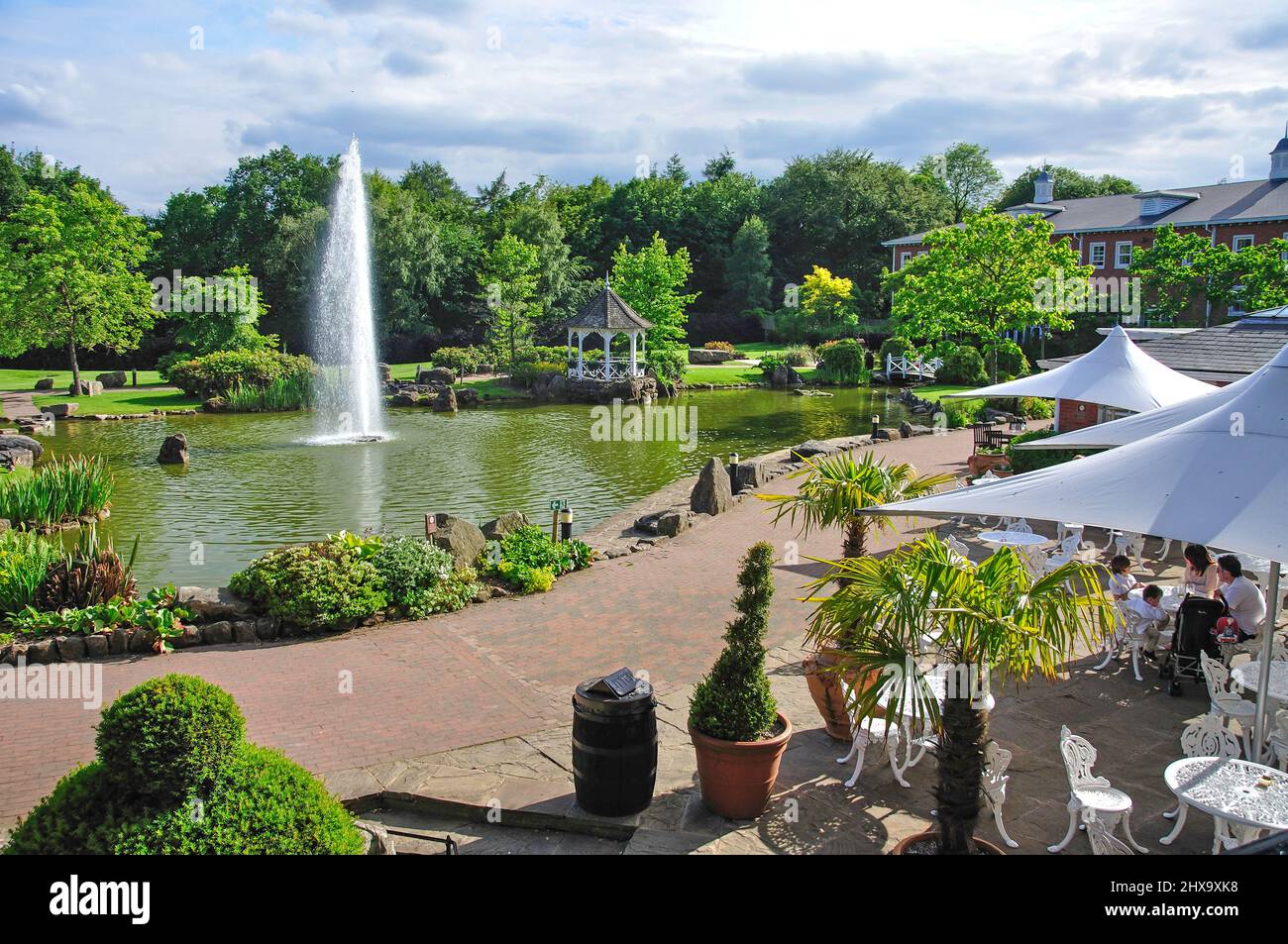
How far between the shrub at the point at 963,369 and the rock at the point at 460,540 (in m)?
29.3

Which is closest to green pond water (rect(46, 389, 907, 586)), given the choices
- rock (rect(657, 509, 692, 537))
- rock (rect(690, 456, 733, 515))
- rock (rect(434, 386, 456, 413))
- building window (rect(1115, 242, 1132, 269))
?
rock (rect(434, 386, 456, 413))

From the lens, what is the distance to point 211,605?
11.2 meters

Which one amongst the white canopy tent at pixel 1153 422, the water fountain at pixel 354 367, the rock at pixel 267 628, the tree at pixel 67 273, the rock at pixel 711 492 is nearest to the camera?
the white canopy tent at pixel 1153 422

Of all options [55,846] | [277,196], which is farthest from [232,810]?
[277,196]

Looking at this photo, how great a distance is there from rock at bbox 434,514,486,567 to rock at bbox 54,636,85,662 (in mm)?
4354

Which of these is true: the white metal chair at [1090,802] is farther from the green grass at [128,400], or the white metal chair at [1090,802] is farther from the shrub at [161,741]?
the green grass at [128,400]

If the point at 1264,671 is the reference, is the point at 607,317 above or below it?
above

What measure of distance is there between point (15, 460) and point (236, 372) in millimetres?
14190

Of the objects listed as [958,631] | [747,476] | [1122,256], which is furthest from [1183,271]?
[958,631]

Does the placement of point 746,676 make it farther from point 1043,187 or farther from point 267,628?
point 1043,187

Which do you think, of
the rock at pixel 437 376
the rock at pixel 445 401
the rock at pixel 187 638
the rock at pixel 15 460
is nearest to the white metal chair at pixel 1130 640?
the rock at pixel 187 638

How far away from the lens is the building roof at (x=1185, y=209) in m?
44.6

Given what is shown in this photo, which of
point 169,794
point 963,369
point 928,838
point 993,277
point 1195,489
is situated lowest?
point 928,838

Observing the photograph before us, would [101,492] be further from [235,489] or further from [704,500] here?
[704,500]
